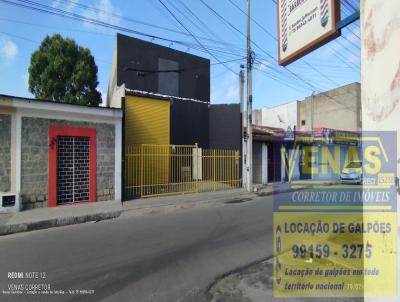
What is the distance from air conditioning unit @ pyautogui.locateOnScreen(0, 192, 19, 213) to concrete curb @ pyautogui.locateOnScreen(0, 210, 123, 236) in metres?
1.72

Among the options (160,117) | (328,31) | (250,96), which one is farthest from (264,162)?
(328,31)

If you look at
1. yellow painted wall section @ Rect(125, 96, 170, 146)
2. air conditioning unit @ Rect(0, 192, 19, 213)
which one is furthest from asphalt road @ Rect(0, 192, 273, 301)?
yellow painted wall section @ Rect(125, 96, 170, 146)

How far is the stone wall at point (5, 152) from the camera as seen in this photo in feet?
27.7

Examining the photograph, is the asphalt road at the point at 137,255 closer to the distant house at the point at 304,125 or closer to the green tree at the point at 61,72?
the distant house at the point at 304,125

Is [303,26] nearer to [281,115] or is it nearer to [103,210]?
[103,210]

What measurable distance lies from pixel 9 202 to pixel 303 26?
30.8 ft

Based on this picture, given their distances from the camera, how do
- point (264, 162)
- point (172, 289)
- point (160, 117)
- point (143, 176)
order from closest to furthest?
point (172, 289) → point (143, 176) → point (160, 117) → point (264, 162)

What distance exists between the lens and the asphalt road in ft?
12.4

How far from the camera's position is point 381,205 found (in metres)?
2.12

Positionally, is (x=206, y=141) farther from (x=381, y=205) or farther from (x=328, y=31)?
(x=381, y=205)

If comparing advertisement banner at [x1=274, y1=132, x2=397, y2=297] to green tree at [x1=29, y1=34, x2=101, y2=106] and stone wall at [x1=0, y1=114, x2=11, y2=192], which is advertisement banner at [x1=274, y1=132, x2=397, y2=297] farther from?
green tree at [x1=29, y1=34, x2=101, y2=106]

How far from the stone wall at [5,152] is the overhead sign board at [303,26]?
845 centimetres

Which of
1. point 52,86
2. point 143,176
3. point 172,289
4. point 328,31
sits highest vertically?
point 52,86

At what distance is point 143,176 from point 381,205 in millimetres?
11372
